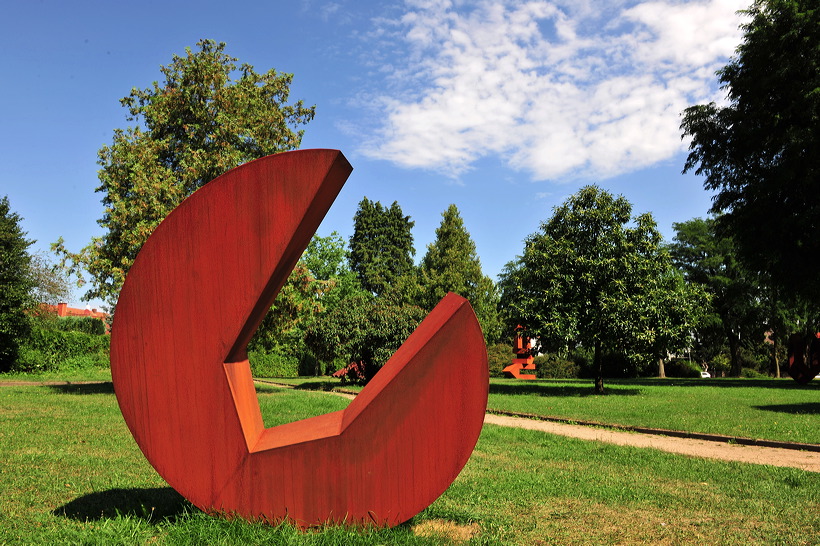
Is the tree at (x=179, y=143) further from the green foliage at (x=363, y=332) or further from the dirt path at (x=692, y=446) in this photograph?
the dirt path at (x=692, y=446)

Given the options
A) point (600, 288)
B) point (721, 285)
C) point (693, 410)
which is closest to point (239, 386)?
point (693, 410)

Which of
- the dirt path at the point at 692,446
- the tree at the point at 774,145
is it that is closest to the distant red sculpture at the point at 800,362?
the tree at the point at 774,145

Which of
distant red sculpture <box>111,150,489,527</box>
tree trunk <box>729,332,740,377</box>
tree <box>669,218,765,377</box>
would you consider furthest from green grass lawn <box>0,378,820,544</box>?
tree trunk <box>729,332,740,377</box>

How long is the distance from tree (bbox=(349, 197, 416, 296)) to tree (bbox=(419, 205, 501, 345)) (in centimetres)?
791

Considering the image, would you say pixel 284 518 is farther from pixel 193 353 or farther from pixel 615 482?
pixel 615 482

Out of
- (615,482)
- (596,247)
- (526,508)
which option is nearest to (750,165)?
(596,247)

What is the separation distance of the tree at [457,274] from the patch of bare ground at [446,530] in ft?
129

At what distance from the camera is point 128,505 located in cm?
540

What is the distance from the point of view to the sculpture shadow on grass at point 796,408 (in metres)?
14.6

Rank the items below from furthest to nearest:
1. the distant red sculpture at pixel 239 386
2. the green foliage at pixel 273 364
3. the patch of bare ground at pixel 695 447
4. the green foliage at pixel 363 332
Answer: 1. the green foliage at pixel 273 364
2. the green foliage at pixel 363 332
3. the patch of bare ground at pixel 695 447
4. the distant red sculpture at pixel 239 386

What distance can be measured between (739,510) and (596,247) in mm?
16729

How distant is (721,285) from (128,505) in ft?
158

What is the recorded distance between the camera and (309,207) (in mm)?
4457

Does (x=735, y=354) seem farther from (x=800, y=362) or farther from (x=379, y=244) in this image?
(x=379, y=244)
